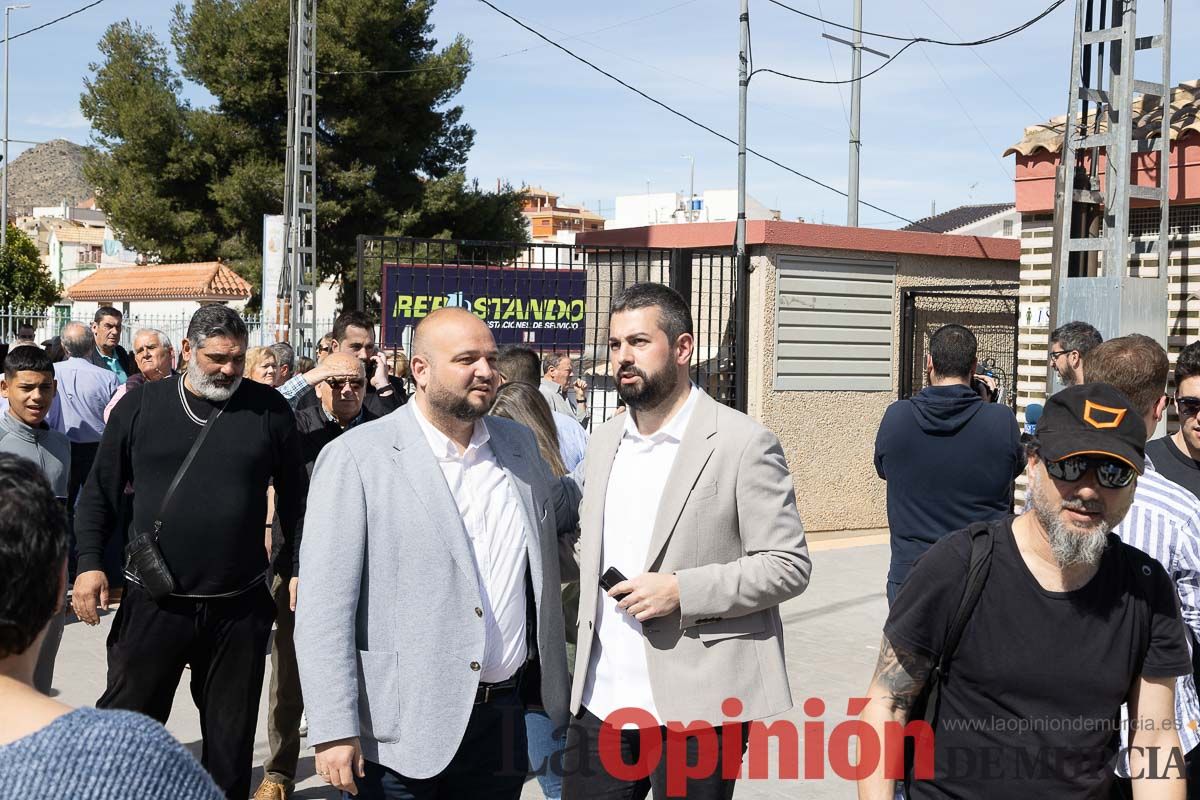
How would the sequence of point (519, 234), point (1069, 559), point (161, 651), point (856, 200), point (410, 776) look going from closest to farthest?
point (1069, 559) < point (410, 776) < point (161, 651) < point (856, 200) < point (519, 234)

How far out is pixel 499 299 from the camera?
11086mm

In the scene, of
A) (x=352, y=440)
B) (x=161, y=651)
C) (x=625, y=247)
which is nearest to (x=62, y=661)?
(x=161, y=651)

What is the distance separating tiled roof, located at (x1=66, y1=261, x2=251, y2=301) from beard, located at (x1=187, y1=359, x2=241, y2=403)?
76.0 feet

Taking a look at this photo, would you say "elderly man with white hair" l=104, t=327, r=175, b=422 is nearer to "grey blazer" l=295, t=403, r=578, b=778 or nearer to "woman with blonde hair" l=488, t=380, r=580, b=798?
"woman with blonde hair" l=488, t=380, r=580, b=798

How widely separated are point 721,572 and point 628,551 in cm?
31

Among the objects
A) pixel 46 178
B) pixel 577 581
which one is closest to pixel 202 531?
pixel 577 581

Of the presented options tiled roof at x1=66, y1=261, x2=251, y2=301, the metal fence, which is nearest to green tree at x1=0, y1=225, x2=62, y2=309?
tiled roof at x1=66, y1=261, x2=251, y2=301

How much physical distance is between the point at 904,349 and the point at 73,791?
1128cm

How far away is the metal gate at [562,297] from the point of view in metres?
10.6

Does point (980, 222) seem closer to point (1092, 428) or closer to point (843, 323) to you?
point (843, 323)

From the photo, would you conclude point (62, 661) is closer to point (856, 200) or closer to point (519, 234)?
point (856, 200)

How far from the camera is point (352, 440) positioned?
3.26 meters

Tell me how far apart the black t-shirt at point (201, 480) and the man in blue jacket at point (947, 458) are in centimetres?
267

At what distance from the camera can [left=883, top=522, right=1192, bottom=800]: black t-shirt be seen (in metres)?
2.46
